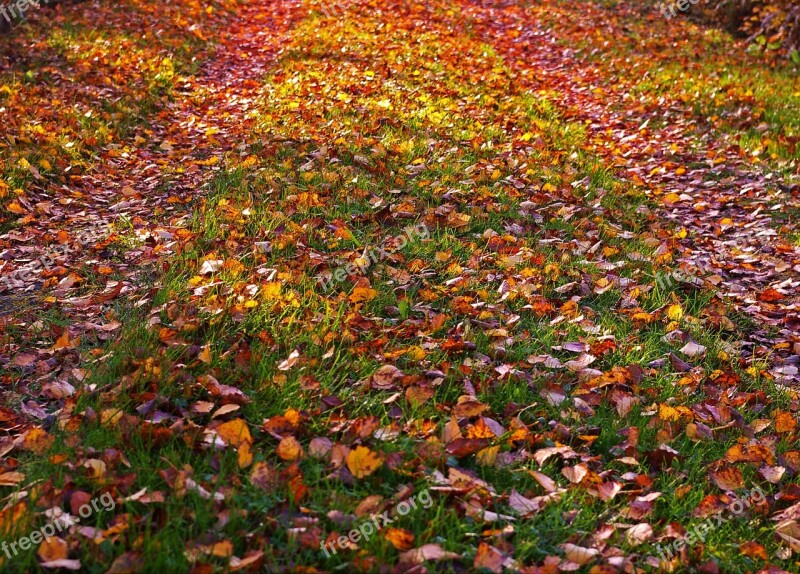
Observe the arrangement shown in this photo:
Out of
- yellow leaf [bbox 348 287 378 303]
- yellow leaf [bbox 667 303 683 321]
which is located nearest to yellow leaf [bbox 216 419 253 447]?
yellow leaf [bbox 348 287 378 303]

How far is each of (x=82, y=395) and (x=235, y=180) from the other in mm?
2840

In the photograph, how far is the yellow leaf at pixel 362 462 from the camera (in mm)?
2430

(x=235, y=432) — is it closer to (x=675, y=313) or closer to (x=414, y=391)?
(x=414, y=391)

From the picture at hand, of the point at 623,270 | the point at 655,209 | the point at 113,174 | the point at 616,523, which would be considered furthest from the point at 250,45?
the point at 616,523

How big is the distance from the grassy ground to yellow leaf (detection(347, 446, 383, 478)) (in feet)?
0.13

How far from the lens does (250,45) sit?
10.0 meters

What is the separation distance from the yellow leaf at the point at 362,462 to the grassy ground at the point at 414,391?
0.04 m

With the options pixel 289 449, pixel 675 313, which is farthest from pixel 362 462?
pixel 675 313

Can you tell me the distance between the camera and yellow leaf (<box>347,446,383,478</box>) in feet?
7.97

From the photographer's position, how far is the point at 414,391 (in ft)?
9.60

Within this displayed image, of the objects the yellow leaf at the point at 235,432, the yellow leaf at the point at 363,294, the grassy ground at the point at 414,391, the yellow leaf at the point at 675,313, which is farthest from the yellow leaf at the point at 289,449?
the yellow leaf at the point at 675,313

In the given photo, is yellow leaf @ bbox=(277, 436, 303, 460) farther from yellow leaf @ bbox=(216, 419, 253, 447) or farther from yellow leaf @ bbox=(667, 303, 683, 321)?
yellow leaf @ bbox=(667, 303, 683, 321)

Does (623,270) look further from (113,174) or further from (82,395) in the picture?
(113,174)

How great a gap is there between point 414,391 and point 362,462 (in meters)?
0.55
